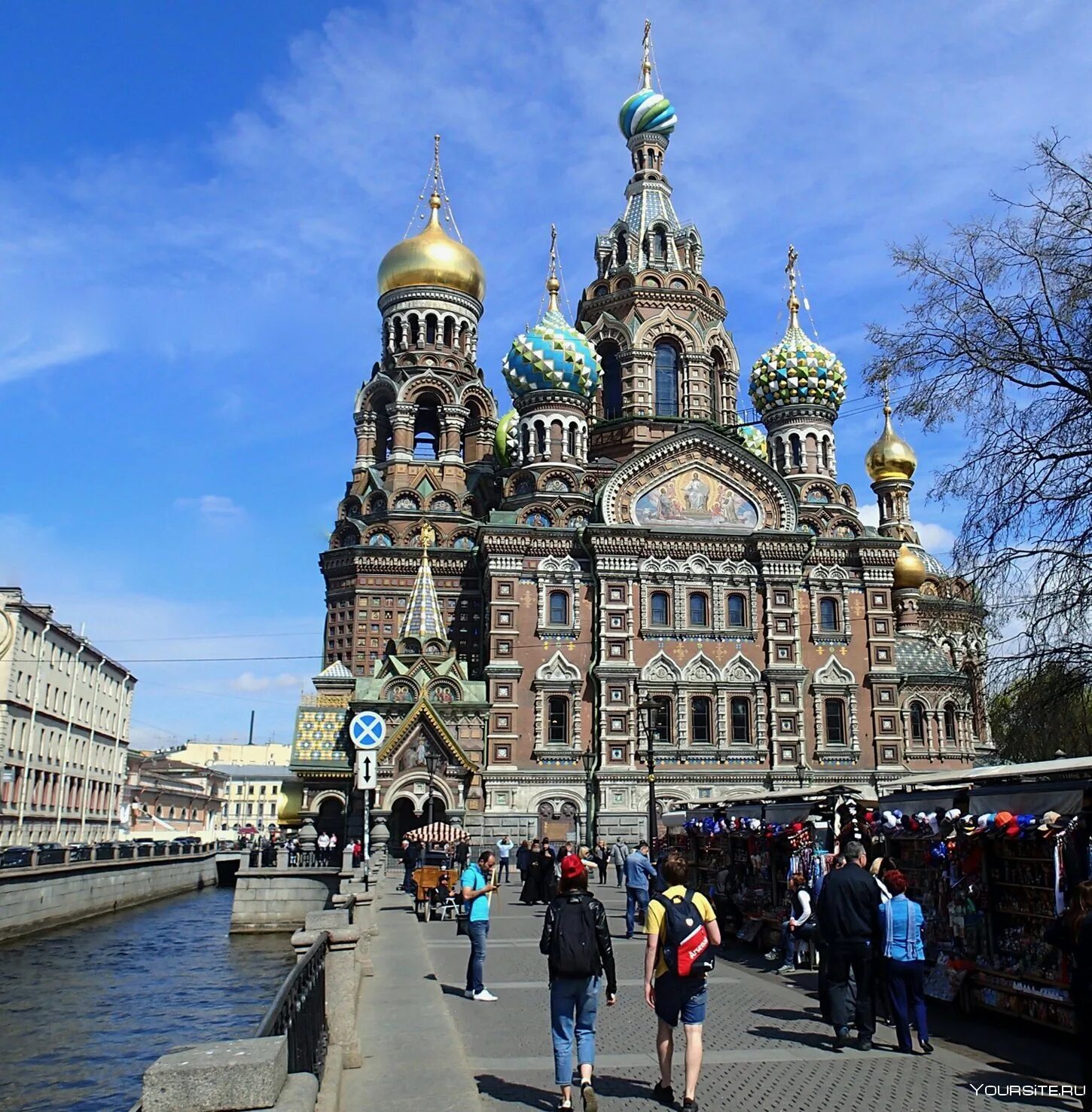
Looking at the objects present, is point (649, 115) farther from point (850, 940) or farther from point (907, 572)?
point (850, 940)

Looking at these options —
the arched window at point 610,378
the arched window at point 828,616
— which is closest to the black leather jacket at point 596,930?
the arched window at point 828,616

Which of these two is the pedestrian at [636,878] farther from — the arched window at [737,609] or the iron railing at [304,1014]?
the arched window at [737,609]

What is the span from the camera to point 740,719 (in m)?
38.7

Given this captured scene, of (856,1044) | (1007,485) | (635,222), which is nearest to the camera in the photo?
(856,1044)

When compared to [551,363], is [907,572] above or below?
below

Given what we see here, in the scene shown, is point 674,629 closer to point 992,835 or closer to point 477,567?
point 477,567

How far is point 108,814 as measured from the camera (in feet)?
180

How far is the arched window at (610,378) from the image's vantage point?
4688cm

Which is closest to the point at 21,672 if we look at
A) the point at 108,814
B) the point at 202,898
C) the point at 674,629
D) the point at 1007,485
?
the point at 202,898

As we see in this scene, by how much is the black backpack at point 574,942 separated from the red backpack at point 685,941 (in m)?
0.48

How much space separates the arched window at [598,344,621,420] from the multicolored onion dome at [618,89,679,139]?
12.3 meters

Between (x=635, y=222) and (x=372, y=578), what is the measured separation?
20.1 meters

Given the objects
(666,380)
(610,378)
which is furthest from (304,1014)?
(610,378)

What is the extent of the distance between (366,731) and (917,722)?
3123 centimetres
